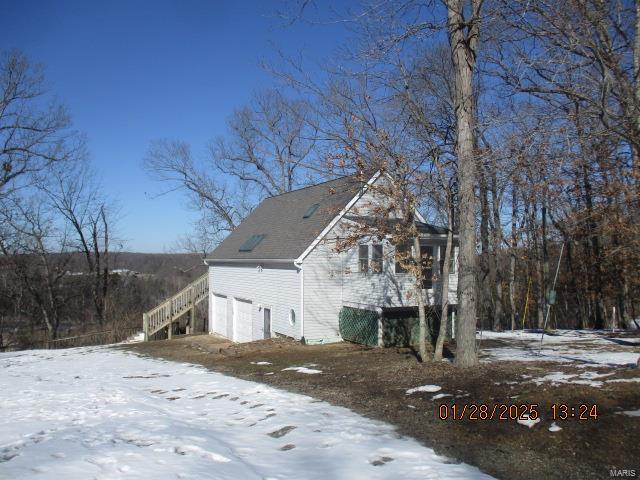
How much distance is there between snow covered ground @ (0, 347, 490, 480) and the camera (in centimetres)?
532

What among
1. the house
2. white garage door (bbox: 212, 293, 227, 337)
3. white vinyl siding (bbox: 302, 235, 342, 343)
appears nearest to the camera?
the house

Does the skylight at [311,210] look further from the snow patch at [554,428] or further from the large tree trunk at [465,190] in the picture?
the snow patch at [554,428]

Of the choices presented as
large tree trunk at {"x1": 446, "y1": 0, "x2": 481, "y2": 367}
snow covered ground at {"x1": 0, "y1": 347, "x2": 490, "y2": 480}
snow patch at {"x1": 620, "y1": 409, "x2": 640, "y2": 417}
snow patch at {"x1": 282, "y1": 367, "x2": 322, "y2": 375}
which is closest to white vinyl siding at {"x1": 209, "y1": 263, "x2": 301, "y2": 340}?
snow patch at {"x1": 282, "y1": 367, "x2": 322, "y2": 375}

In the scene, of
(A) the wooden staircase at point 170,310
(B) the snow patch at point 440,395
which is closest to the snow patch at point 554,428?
(B) the snow patch at point 440,395

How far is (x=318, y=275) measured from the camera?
1881 centimetres

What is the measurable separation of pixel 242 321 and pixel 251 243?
3621 millimetres

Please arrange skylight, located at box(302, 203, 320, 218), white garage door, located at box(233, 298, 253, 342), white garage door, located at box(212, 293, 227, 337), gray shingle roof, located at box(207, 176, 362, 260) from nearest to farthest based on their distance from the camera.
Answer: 1. gray shingle roof, located at box(207, 176, 362, 260)
2. skylight, located at box(302, 203, 320, 218)
3. white garage door, located at box(233, 298, 253, 342)
4. white garage door, located at box(212, 293, 227, 337)

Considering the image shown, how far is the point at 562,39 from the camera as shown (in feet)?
30.3

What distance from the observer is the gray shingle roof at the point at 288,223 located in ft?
63.3

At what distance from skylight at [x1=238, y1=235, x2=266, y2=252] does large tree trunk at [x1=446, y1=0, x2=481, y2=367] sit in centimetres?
1347

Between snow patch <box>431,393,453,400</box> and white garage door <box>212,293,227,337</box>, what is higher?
white garage door <box>212,293,227,337</box>

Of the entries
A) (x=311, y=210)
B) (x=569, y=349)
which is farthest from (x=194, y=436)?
(x=311, y=210)

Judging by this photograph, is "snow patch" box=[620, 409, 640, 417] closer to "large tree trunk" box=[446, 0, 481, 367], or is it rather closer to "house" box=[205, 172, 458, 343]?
"large tree trunk" box=[446, 0, 481, 367]

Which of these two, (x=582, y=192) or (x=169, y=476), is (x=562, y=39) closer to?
(x=169, y=476)
